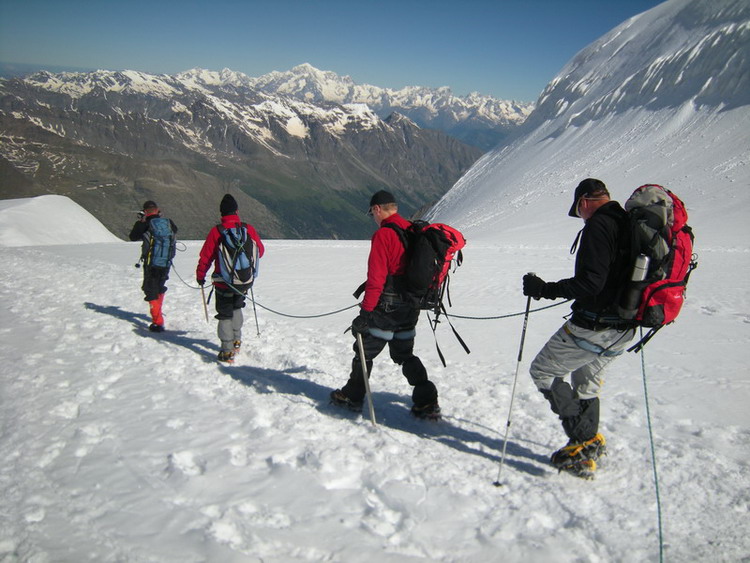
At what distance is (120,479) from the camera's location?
3.94 meters

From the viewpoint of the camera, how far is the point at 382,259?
5.16 m

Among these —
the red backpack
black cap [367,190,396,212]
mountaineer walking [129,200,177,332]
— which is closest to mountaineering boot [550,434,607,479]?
the red backpack

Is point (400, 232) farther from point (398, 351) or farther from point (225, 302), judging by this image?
point (225, 302)

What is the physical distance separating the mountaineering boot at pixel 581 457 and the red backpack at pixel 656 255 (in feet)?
4.85

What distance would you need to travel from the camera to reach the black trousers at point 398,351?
5504 mm

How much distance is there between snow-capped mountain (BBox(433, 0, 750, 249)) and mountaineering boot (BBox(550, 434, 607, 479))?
796 inches

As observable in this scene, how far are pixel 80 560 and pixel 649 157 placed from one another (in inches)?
1883

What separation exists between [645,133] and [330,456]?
2126 inches

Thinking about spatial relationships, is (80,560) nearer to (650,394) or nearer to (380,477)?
(380,477)

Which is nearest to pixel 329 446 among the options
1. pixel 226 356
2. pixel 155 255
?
pixel 226 356

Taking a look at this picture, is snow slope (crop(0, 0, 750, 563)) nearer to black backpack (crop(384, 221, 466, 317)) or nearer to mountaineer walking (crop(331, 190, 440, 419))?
mountaineer walking (crop(331, 190, 440, 419))

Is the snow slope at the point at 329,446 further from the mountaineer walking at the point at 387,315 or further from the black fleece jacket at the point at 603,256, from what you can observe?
the black fleece jacket at the point at 603,256

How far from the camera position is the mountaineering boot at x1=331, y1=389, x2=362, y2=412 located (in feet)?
19.5

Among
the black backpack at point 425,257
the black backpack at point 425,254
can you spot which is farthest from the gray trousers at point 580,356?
the black backpack at point 425,254
